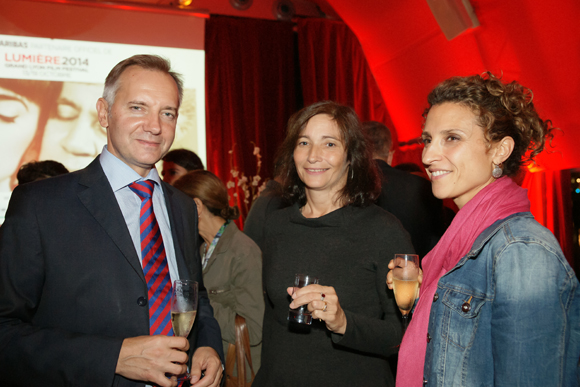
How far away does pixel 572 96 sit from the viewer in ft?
11.5

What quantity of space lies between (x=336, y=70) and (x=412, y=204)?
436 centimetres

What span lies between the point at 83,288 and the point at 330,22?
21.1ft

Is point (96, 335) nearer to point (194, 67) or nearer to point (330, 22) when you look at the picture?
point (194, 67)

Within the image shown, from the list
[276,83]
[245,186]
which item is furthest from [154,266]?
[276,83]

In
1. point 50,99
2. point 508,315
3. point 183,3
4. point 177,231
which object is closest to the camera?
point 508,315

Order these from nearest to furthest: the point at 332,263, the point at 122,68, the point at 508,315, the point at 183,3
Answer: the point at 508,315 → the point at 122,68 → the point at 332,263 → the point at 183,3

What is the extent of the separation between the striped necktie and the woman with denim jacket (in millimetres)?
801

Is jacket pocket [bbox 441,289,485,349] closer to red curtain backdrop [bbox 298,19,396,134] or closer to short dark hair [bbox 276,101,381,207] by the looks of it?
short dark hair [bbox 276,101,381,207]

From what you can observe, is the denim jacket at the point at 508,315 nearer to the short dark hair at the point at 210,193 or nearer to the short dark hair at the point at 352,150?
the short dark hair at the point at 352,150

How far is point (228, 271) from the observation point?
2803mm

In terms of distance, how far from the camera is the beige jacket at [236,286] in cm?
268

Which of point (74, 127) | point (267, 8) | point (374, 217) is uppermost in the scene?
point (267, 8)

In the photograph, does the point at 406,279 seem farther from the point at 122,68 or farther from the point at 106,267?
the point at 122,68

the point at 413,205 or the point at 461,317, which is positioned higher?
the point at 413,205
